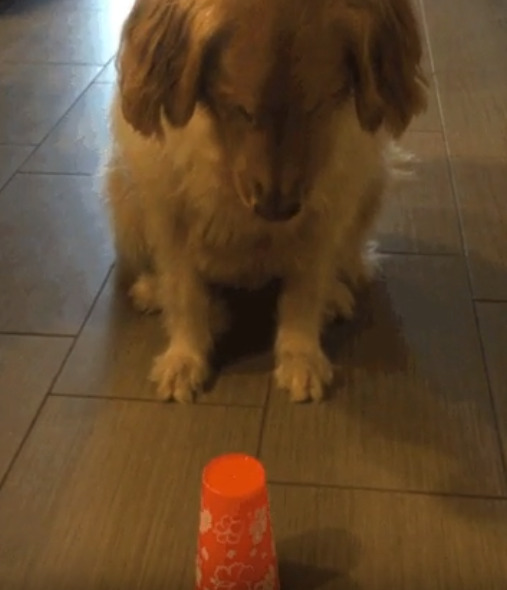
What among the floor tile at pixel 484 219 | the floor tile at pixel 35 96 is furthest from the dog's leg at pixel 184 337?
the floor tile at pixel 35 96

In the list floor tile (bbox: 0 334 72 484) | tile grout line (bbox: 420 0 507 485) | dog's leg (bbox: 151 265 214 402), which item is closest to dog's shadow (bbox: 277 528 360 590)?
tile grout line (bbox: 420 0 507 485)

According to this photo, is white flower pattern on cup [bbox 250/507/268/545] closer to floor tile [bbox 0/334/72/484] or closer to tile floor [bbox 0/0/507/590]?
tile floor [bbox 0/0/507/590]

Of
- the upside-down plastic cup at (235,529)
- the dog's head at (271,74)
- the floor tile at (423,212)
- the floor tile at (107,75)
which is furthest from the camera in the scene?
the floor tile at (107,75)

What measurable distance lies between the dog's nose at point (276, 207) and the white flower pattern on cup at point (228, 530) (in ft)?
1.70

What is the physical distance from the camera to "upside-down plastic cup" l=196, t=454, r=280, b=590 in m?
1.38

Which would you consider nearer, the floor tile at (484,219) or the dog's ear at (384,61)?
the dog's ear at (384,61)

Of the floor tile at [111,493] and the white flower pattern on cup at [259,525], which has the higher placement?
the white flower pattern on cup at [259,525]

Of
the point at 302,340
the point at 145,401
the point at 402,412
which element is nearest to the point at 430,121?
the point at 302,340

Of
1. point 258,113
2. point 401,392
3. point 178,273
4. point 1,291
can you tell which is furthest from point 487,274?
point 1,291

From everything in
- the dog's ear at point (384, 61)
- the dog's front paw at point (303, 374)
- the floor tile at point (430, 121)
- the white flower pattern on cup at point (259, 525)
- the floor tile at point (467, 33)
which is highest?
the dog's ear at point (384, 61)

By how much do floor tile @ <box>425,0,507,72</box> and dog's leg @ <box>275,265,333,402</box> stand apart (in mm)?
1899

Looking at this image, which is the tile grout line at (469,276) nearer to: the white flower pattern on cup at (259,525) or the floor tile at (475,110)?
the floor tile at (475,110)

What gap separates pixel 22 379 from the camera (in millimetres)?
2002

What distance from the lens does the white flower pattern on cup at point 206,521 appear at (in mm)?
1396
